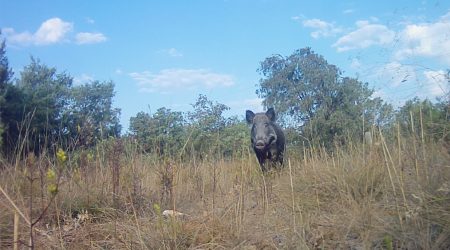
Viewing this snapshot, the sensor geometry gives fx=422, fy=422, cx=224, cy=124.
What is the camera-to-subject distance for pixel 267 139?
7500 millimetres

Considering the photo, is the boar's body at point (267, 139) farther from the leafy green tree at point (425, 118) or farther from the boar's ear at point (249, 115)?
the leafy green tree at point (425, 118)

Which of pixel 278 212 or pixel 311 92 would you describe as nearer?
pixel 278 212

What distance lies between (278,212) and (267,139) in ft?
12.7

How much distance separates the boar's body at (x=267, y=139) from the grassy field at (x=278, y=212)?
2.53 metres

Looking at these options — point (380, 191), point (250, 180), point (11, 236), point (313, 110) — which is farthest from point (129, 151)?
point (313, 110)

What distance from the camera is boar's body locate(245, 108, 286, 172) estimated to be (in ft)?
24.2

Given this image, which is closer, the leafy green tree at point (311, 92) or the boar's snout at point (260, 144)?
the boar's snout at point (260, 144)

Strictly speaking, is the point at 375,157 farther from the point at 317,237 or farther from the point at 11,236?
the point at 11,236

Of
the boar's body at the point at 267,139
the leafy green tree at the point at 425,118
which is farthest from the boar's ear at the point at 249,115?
the leafy green tree at the point at 425,118

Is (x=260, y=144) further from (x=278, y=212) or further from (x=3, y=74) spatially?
(x=3, y=74)

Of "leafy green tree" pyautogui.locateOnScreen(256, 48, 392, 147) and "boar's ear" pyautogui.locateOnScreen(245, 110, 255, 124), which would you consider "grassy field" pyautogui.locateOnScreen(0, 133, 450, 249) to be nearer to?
"boar's ear" pyautogui.locateOnScreen(245, 110, 255, 124)

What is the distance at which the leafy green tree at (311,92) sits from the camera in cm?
1073

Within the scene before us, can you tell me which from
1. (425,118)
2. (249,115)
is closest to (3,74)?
(249,115)

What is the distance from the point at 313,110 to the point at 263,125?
16.0 feet
